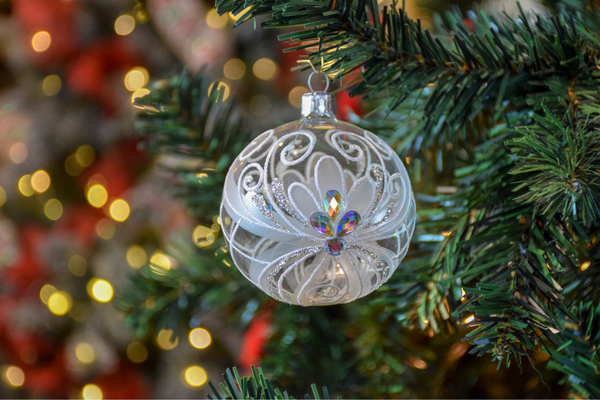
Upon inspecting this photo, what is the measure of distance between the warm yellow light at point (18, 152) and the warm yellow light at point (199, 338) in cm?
42

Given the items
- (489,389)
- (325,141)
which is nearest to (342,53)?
(325,141)

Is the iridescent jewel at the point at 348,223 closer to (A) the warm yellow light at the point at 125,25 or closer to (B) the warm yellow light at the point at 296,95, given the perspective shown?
(B) the warm yellow light at the point at 296,95

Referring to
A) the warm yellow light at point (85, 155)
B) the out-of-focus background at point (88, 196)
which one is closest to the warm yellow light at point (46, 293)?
the out-of-focus background at point (88, 196)

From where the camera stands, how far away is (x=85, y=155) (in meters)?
0.84

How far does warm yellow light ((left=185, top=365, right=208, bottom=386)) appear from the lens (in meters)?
0.75

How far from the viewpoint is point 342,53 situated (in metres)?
0.22

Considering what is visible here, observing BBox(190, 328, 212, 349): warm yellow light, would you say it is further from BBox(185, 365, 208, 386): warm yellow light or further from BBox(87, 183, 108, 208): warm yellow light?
BBox(87, 183, 108, 208): warm yellow light

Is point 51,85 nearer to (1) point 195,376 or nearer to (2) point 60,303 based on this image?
(2) point 60,303

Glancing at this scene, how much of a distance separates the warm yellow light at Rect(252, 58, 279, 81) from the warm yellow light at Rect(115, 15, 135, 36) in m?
0.24

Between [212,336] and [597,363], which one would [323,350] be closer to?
[597,363]

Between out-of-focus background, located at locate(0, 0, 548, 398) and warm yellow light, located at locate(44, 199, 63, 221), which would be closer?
out-of-focus background, located at locate(0, 0, 548, 398)

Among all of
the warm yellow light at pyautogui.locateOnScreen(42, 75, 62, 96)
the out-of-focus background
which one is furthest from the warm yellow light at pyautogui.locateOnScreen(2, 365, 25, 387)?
the warm yellow light at pyautogui.locateOnScreen(42, 75, 62, 96)

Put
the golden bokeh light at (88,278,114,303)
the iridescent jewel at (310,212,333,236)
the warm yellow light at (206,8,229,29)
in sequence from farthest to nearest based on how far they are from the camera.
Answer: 1. the golden bokeh light at (88,278,114,303)
2. the warm yellow light at (206,8,229,29)
3. the iridescent jewel at (310,212,333,236)

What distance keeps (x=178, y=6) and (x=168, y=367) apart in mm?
588
